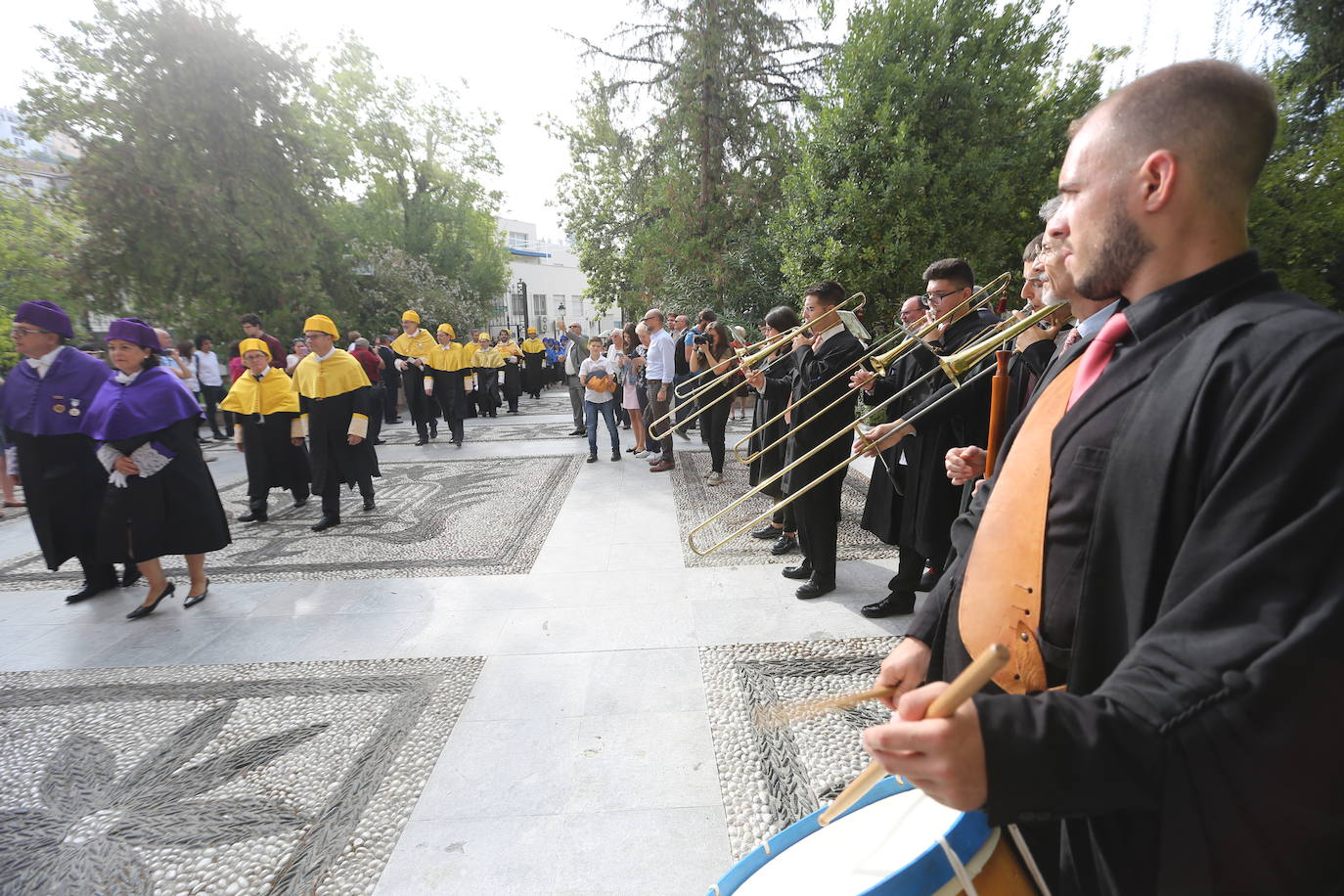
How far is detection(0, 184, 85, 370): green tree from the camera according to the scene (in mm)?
12570

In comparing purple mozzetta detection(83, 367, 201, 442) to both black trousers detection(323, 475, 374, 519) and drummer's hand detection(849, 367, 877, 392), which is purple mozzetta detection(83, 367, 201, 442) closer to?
black trousers detection(323, 475, 374, 519)

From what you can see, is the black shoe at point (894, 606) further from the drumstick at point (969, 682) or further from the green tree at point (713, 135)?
the green tree at point (713, 135)

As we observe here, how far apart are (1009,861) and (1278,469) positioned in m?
0.86

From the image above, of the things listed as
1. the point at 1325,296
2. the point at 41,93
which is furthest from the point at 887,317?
the point at 41,93

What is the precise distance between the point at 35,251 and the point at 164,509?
13.9 meters

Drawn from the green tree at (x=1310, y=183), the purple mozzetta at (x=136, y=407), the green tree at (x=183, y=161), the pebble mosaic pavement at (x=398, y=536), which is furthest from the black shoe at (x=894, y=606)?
the green tree at (x=183, y=161)

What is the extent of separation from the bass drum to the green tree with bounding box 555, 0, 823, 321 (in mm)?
13426

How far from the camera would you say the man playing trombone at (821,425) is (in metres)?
4.79

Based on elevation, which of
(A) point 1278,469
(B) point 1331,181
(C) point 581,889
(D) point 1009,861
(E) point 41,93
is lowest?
(C) point 581,889

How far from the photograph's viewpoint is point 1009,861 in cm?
122

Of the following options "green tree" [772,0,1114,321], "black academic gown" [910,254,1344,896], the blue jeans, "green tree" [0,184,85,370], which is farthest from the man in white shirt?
"green tree" [0,184,85,370]

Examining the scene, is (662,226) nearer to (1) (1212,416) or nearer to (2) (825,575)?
(2) (825,575)

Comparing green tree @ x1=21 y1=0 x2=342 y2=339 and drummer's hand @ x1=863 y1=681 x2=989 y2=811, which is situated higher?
green tree @ x1=21 y1=0 x2=342 y2=339

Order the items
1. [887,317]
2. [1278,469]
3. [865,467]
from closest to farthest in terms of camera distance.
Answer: [1278,469]
[865,467]
[887,317]
